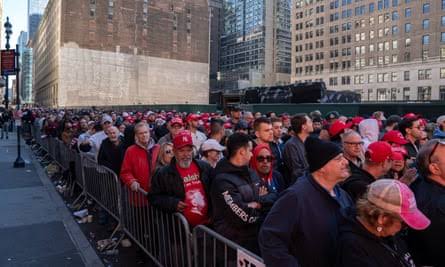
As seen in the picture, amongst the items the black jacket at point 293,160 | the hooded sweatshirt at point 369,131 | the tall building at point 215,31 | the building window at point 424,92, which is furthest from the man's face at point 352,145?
the tall building at point 215,31

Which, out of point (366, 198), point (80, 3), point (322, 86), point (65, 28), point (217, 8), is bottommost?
point (366, 198)

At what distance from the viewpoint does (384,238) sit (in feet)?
7.58

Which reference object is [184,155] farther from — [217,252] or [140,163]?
[140,163]

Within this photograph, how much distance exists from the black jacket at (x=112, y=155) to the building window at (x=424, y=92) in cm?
8228

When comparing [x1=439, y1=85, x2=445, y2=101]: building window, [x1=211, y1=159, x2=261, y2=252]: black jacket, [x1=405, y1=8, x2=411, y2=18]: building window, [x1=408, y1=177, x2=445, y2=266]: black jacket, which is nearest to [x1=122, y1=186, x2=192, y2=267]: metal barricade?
[x1=211, y1=159, x2=261, y2=252]: black jacket

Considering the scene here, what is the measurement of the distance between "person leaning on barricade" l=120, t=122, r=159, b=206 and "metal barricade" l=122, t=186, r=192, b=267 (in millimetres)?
160

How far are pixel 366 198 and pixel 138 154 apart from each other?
4006mm

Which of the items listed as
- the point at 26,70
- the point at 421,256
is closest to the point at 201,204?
the point at 421,256

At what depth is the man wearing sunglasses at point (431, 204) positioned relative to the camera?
275 cm

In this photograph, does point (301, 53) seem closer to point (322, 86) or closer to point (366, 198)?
point (322, 86)

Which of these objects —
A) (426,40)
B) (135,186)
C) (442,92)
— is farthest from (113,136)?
(426,40)

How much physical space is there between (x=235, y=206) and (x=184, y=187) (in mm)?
985

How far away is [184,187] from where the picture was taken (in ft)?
14.0

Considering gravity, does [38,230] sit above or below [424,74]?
below
